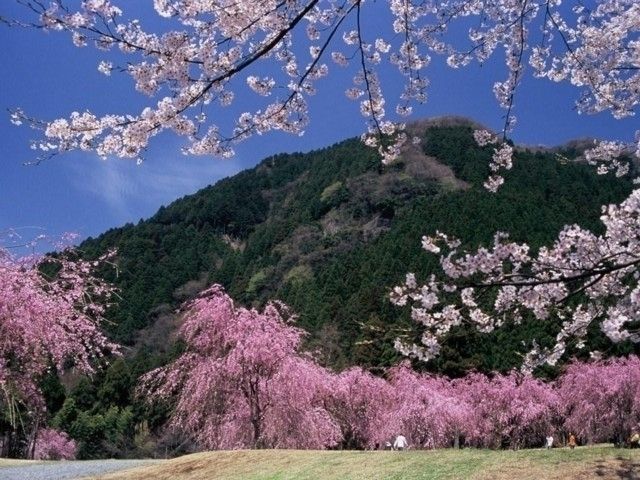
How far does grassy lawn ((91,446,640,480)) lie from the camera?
6.68 metres

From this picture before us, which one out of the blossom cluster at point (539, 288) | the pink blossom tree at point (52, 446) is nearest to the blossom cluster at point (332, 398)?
the blossom cluster at point (539, 288)

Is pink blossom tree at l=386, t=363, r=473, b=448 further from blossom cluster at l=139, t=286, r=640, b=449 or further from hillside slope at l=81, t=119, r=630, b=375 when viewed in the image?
hillside slope at l=81, t=119, r=630, b=375

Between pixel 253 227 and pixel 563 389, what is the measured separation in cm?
8596

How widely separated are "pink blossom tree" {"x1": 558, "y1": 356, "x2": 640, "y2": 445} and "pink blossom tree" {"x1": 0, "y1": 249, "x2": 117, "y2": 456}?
19.3m

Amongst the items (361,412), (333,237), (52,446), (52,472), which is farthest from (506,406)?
(333,237)

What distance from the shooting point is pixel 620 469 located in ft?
21.1

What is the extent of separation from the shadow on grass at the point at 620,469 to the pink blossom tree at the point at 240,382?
9.52 meters

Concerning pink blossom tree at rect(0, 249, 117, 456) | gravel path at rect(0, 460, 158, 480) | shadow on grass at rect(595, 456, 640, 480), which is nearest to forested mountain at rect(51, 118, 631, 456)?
gravel path at rect(0, 460, 158, 480)

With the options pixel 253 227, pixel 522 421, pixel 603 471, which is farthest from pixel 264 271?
pixel 603 471

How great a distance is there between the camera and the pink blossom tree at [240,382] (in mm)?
15094

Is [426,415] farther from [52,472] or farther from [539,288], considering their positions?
[539,288]

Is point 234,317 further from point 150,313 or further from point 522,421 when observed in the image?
point 150,313

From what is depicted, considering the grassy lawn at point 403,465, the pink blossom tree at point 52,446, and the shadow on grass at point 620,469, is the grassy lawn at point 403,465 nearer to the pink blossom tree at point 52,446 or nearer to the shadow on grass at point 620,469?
the shadow on grass at point 620,469

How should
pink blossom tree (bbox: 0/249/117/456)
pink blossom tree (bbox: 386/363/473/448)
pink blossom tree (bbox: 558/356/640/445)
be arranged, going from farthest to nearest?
pink blossom tree (bbox: 558/356/640/445) < pink blossom tree (bbox: 386/363/473/448) < pink blossom tree (bbox: 0/249/117/456)
